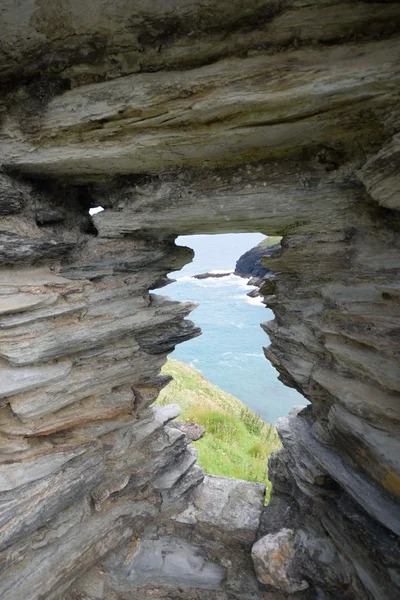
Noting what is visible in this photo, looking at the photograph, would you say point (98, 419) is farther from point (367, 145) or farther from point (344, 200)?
point (367, 145)

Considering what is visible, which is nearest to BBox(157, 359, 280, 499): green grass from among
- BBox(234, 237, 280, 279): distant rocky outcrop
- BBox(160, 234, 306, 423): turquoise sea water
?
BBox(160, 234, 306, 423): turquoise sea water

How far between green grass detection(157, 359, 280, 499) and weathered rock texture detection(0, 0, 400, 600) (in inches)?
196

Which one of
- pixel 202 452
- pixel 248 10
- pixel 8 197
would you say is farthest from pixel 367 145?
pixel 202 452

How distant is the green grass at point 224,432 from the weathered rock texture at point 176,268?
4.98m

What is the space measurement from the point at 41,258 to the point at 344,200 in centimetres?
595

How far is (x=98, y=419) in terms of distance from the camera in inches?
316

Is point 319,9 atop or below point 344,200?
atop

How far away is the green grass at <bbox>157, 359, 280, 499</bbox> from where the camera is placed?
1445 cm

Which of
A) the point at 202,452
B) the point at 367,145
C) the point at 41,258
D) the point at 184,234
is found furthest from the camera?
the point at 202,452

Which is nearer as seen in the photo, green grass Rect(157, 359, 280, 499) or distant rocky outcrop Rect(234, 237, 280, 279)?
green grass Rect(157, 359, 280, 499)

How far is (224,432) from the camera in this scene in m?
17.2

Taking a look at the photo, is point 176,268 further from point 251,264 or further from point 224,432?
point 251,264

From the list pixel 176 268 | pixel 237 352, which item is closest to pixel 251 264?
pixel 237 352

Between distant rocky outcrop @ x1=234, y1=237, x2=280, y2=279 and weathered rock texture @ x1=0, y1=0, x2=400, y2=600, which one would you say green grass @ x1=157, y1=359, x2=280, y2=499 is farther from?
distant rocky outcrop @ x1=234, y1=237, x2=280, y2=279
